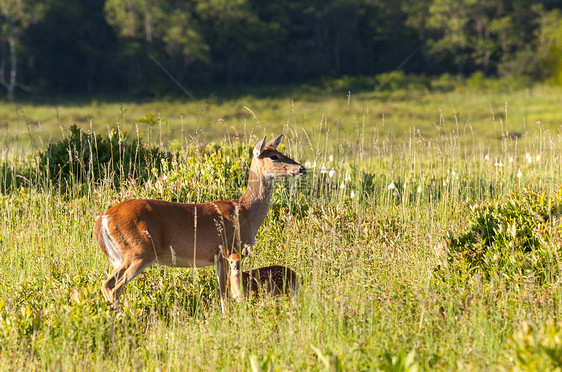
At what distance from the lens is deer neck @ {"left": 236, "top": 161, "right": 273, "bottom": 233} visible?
20.9 ft

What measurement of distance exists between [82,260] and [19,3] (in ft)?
203

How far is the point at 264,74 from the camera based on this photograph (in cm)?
7581

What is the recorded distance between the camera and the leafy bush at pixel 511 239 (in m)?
5.76

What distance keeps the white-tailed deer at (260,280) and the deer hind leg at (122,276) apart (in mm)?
751

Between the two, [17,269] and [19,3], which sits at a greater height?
[19,3]

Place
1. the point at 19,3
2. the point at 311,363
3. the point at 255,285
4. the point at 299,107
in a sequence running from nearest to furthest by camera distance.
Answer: the point at 311,363 → the point at 255,285 → the point at 299,107 → the point at 19,3

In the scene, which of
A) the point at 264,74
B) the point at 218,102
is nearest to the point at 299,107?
the point at 218,102

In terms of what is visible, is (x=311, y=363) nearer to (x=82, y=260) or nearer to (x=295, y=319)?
(x=295, y=319)

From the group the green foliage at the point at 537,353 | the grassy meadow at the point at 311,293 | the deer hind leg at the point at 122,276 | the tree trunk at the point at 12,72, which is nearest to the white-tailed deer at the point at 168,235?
the deer hind leg at the point at 122,276

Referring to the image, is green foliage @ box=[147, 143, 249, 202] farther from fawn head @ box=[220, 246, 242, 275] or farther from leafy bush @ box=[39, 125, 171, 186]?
fawn head @ box=[220, 246, 242, 275]

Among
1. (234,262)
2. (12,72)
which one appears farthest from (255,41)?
(234,262)

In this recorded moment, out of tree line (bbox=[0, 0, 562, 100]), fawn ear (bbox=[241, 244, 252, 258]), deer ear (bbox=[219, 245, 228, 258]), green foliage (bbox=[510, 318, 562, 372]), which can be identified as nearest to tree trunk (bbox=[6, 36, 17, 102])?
tree line (bbox=[0, 0, 562, 100])

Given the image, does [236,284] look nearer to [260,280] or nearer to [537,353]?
[260,280]

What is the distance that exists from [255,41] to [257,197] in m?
70.0
